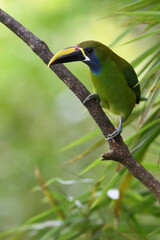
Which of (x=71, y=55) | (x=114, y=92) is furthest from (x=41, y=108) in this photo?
(x=71, y=55)

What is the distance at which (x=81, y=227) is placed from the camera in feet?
6.58

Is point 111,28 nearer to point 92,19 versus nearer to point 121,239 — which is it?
point 92,19

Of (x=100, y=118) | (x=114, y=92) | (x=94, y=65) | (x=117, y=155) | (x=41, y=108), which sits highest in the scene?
(x=41, y=108)

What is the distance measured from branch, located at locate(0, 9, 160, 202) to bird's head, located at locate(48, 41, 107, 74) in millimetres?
189

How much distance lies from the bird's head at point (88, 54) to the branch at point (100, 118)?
189 mm

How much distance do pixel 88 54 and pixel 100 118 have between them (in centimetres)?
52

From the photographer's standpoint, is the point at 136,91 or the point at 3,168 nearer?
the point at 136,91

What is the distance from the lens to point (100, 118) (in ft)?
4.48

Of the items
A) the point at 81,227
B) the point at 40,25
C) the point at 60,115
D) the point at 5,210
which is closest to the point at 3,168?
the point at 5,210

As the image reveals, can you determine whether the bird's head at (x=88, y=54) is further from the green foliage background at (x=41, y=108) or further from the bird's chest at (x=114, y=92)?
the green foliage background at (x=41, y=108)

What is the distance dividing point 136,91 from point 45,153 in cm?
260

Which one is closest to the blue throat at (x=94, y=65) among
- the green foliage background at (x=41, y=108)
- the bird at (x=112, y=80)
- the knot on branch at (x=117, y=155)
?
the bird at (x=112, y=80)

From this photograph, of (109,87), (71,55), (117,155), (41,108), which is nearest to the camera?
(117,155)

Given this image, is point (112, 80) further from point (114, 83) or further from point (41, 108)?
point (41, 108)
